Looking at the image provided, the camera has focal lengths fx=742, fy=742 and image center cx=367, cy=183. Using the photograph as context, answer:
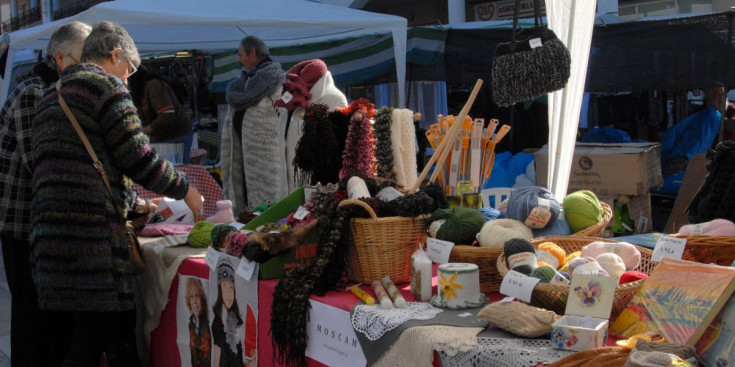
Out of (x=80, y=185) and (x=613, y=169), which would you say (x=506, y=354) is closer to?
(x=80, y=185)

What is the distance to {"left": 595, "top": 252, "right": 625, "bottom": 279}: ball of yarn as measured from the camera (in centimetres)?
193

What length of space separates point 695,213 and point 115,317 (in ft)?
6.65

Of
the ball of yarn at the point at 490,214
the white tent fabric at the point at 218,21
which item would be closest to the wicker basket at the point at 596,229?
the ball of yarn at the point at 490,214

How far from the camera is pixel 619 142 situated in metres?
6.18

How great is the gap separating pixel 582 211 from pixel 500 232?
38cm

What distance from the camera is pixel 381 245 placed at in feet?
7.34

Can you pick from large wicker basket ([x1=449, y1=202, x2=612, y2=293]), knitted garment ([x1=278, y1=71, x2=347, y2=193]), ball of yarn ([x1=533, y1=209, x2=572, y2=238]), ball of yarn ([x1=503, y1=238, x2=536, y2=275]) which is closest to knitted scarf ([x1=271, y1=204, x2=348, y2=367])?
large wicker basket ([x1=449, y1=202, x2=612, y2=293])

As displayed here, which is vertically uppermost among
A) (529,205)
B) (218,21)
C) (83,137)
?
(218,21)

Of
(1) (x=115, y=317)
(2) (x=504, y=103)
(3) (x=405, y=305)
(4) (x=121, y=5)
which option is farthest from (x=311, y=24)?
(3) (x=405, y=305)

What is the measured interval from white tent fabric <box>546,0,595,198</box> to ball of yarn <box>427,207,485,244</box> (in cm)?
120

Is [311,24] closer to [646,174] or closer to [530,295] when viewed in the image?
[646,174]

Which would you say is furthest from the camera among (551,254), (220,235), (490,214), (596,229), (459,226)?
(220,235)

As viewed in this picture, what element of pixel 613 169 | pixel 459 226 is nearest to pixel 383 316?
pixel 459 226

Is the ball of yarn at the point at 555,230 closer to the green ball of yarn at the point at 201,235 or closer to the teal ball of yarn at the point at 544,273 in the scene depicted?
the teal ball of yarn at the point at 544,273
